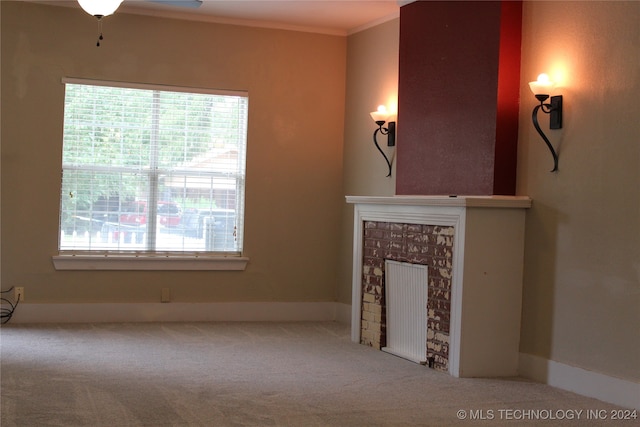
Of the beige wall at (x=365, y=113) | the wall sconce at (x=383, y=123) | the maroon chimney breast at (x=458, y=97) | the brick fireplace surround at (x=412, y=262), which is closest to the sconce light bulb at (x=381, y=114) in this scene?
the wall sconce at (x=383, y=123)

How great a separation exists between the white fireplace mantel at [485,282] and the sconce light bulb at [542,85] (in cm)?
69

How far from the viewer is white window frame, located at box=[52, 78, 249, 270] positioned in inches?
256

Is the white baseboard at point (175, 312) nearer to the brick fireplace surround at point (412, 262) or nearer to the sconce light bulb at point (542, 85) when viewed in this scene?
the brick fireplace surround at point (412, 262)

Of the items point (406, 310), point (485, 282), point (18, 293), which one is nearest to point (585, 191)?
point (485, 282)

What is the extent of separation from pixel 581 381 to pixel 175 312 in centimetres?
357

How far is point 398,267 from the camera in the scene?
566 cm

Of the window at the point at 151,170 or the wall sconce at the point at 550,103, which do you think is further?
the window at the point at 151,170

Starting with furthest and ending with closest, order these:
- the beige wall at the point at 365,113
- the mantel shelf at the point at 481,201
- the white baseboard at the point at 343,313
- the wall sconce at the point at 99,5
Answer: the white baseboard at the point at 343,313
the beige wall at the point at 365,113
the mantel shelf at the point at 481,201
the wall sconce at the point at 99,5

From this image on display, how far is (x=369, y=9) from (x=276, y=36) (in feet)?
3.35

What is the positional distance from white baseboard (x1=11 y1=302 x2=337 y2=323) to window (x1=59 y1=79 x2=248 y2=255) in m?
0.48

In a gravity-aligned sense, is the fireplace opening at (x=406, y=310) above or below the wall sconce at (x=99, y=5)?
below

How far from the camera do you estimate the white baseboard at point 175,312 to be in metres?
6.47

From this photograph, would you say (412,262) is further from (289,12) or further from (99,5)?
(99,5)

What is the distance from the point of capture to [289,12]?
257 inches
